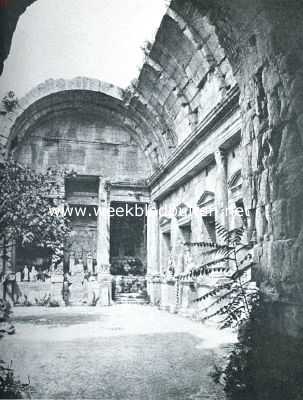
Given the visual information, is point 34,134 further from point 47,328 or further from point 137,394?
point 137,394

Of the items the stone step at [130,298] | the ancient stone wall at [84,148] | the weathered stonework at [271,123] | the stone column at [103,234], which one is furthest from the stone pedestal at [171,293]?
the weathered stonework at [271,123]

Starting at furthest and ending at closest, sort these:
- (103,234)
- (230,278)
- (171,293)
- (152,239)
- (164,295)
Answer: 1. (103,234)
2. (152,239)
3. (164,295)
4. (171,293)
5. (230,278)

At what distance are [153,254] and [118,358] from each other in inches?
386

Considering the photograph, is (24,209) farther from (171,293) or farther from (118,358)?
(171,293)

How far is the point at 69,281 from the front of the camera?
15039mm

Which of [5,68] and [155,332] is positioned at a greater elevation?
[5,68]

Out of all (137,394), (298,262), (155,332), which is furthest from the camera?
(155,332)

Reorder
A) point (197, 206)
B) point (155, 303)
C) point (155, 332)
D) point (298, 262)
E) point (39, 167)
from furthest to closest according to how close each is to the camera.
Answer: point (39, 167) < point (155, 303) < point (197, 206) < point (155, 332) < point (298, 262)

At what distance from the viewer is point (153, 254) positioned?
1552 cm

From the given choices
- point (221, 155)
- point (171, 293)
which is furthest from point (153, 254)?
point (221, 155)

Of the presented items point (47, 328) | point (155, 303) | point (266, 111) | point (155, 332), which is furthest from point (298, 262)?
point (155, 303)

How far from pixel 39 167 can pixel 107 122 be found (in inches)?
131

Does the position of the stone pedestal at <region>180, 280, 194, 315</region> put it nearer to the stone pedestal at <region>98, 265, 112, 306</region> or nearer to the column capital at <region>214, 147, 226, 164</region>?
the column capital at <region>214, 147, 226, 164</region>

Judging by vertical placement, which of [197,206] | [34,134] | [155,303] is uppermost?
[34,134]
